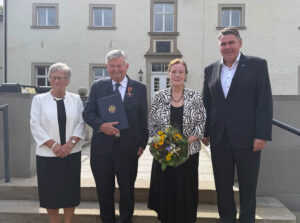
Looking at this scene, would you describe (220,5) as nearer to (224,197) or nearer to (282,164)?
(282,164)

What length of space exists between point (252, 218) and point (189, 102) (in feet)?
4.14

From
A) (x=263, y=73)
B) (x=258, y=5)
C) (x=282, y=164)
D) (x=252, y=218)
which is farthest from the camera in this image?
(x=258, y=5)

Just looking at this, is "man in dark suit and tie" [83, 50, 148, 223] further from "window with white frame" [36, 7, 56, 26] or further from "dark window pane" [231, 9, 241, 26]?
"window with white frame" [36, 7, 56, 26]

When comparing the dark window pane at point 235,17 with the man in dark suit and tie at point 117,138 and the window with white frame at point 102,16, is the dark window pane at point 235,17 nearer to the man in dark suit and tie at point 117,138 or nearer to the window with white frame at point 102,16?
the window with white frame at point 102,16

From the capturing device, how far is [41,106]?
2896 millimetres

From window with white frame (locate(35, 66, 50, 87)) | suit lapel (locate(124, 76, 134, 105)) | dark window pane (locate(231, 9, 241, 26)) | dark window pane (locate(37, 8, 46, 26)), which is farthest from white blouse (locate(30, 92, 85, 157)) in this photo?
dark window pane (locate(37, 8, 46, 26))

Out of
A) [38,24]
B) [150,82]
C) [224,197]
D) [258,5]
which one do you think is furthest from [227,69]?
[38,24]

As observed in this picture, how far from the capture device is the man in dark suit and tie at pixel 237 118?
2.72 m

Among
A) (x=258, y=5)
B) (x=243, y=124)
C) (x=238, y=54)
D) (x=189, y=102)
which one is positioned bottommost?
(x=243, y=124)

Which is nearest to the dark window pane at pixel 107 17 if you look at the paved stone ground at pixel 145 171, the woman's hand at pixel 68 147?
the paved stone ground at pixel 145 171

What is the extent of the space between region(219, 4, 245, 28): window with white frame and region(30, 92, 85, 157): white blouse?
1434cm

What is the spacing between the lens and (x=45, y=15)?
16.3m

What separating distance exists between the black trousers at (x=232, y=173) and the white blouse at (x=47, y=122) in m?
1.38

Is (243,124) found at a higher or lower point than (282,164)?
higher
